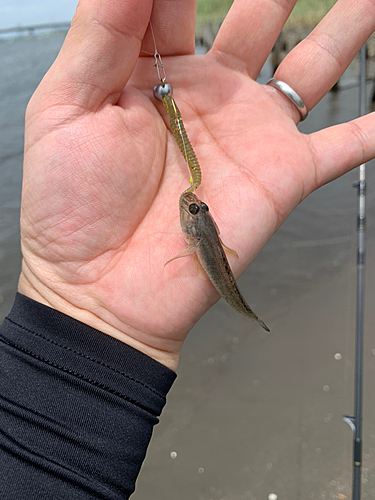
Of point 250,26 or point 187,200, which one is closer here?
point 187,200

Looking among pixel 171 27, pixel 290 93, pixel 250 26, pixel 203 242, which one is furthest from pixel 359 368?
pixel 171 27

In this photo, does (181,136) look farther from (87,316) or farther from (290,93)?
(87,316)

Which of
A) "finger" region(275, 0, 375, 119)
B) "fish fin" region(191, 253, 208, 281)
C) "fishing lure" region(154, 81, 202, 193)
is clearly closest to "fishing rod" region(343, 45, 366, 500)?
"finger" region(275, 0, 375, 119)

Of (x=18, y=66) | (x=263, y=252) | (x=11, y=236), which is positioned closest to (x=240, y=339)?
(x=263, y=252)

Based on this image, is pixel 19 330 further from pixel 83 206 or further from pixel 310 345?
pixel 310 345

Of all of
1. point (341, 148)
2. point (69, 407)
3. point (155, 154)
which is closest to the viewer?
point (69, 407)

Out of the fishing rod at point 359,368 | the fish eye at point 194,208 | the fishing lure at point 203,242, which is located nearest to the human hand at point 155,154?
the fishing lure at point 203,242
